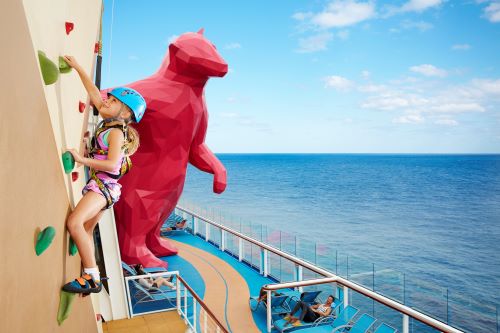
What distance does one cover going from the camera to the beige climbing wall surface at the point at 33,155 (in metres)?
1.25

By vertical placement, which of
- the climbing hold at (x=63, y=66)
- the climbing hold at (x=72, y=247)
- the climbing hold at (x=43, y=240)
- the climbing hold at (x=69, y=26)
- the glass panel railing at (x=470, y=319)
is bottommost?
the glass panel railing at (x=470, y=319)

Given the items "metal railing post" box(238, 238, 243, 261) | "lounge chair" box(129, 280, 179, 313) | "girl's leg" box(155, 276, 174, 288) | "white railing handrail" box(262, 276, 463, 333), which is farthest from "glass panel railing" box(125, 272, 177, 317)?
"metal railing post" box(238, 238, 243, 261)

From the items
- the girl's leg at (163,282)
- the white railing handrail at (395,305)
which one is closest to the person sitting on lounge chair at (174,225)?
the girl's leg at (163,282)

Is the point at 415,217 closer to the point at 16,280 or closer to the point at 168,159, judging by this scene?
the point at 168,159

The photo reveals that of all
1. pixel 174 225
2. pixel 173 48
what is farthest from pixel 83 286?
pixel 174 225

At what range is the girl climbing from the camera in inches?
79.4

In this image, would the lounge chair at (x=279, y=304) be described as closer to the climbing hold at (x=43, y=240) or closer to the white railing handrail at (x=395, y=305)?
the white railing handrail at (x=395, y=305)

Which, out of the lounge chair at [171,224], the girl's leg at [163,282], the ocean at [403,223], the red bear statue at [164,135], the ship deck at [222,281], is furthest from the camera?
the ocean at [403,223]

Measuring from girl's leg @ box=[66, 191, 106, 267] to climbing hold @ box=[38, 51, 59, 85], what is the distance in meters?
0.69

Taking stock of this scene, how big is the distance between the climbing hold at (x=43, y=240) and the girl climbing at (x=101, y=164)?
408 millimetres

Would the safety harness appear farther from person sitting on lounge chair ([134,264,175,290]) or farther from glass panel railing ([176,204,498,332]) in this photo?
glass panel railing ([176,204,498,332])

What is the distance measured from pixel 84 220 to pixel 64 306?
401 millimetres

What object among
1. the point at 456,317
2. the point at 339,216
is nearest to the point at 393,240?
the point at 339,216

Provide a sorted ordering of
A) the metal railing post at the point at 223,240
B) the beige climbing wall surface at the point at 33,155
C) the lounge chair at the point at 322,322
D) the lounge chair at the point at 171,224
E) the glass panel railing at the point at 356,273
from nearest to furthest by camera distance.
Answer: the beige climbing wall surface at the point at 33,155 < the lounge chair at the point at 322,322 < the metal railing post at the point at 223,240 < the glass panel railing at the point at 356,273 < the lounge chair at the point at 171,224
